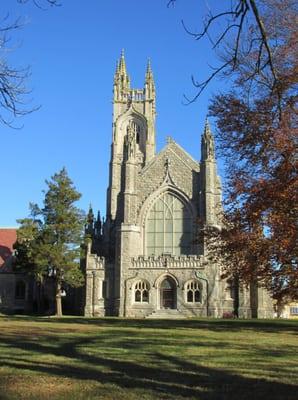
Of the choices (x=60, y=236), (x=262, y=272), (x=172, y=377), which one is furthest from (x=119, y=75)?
(x=172, y=377)

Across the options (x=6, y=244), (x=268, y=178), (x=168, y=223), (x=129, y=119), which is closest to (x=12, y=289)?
(x=6, y=244)

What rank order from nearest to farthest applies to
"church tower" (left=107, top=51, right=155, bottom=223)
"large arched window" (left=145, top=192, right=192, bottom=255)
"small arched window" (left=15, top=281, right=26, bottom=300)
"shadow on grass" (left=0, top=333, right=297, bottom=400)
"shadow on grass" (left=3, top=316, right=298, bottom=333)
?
1. "shadow on grass" (left=0, top=333, right=297, bottom=400)
2. "shadow on grass" (left=3, top=316, right=298, bottom=333)
3. "large arched window" (left=145, top=192, right=192, bottom=255)
4. "small arched window" (left=15, top=281, right=26, bottom=300)
5. "church tower" (left=107, top=51, right=155, bottom=223)

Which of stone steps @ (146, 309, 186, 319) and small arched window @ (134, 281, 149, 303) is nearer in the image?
stone steps @ (146, 309, 186, 319)

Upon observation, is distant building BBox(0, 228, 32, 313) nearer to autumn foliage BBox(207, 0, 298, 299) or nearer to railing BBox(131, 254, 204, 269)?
railing BBox(131, 254, 204, 269)

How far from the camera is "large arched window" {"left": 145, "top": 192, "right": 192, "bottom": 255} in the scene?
170 ft

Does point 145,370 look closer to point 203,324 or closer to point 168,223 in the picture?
point 203,324

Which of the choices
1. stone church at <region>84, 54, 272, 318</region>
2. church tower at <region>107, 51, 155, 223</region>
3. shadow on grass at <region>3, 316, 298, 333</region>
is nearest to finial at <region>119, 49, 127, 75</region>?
church tower at <region>107, 51, 155, 223</region>

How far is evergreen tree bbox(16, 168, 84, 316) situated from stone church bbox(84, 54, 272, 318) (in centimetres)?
248

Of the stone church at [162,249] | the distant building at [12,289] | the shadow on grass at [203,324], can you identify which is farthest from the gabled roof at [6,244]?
the shadow on grass at [203,324]

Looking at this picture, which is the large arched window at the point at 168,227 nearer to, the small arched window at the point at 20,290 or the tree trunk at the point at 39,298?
the tree trunk at the point at 39,298

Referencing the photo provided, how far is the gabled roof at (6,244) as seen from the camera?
190 feet

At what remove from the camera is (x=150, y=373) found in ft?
34.4

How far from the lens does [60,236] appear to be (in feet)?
161

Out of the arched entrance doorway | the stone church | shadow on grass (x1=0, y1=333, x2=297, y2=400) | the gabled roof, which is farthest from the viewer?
the gabled roof
